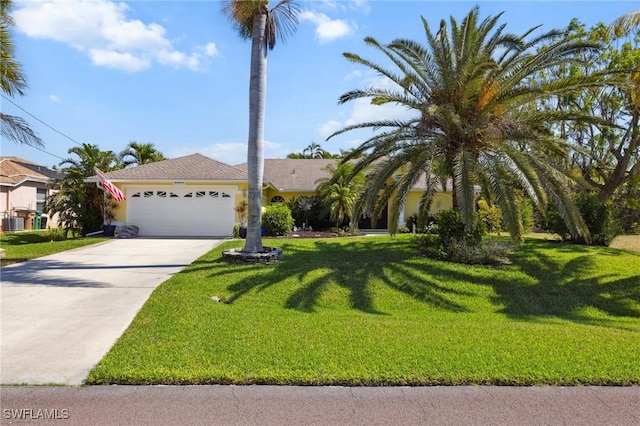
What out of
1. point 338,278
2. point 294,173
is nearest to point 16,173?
point 294,173

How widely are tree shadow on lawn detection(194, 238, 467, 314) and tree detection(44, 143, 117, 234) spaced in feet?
35.6

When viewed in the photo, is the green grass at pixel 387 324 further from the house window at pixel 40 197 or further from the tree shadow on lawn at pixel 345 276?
the house window at pixel 40 197

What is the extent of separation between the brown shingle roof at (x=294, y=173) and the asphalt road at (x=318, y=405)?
18.4 m

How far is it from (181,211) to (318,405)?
1649 cm

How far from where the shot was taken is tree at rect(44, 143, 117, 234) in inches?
733

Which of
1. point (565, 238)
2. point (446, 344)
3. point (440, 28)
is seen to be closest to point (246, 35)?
point (440, 28)

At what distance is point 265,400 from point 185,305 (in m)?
3.83

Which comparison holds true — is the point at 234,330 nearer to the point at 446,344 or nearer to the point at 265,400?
the point at 265,400

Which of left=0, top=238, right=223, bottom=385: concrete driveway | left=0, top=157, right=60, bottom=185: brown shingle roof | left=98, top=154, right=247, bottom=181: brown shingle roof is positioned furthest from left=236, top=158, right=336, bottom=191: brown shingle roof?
left=0, top=157, right=60, bottom=185: brown shingle roof

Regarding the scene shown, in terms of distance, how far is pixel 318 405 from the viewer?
13.5ft

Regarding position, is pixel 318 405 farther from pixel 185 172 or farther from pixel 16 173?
pixel 16 173

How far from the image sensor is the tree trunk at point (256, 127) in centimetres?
1166

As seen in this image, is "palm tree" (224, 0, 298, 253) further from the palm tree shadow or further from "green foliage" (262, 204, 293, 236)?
"green foliage" (262, 204, 293, 236)

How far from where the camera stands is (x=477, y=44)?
1191cm
